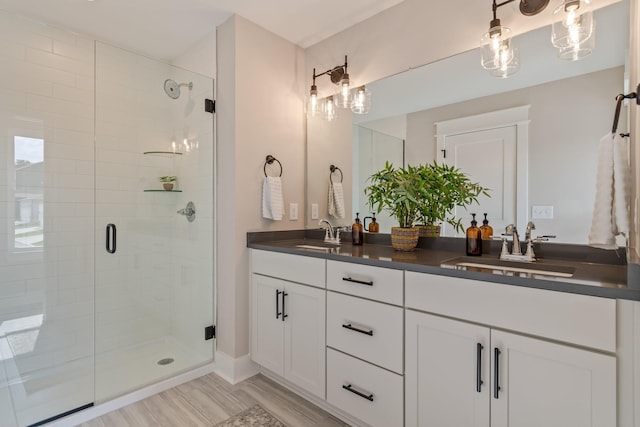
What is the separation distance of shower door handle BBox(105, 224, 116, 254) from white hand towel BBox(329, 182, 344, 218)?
1.52 metres

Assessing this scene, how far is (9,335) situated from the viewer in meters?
1.80

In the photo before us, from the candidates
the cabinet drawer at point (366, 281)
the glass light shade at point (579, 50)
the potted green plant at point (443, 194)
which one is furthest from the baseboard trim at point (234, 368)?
the glass light shade at point (579, 50)

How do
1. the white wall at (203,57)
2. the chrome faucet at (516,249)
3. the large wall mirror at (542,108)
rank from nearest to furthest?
the large wall mirror at (542,108)
the chrome faucet at (516,249)
the white wall at (203,57)

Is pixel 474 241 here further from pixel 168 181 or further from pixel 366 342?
pixel 168 181

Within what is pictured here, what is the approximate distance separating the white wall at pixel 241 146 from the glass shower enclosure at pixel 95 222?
17cm

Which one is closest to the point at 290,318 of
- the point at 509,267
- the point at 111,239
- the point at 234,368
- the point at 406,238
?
the point at 234,368

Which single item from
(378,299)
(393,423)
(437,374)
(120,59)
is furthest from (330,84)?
(393,423)

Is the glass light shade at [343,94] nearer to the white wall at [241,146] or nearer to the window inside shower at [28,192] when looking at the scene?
the white wall at [241,146]

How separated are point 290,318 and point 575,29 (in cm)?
199

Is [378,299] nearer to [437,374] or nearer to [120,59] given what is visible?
[437,374]

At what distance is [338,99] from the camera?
2350mm

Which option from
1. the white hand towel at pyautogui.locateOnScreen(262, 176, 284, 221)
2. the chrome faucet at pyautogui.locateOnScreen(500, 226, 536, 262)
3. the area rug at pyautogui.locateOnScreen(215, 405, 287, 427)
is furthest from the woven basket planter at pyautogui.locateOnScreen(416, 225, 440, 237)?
the area rug at pyautogui.locateOnScreen(215, 405, 287, 427)

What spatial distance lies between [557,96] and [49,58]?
2.95 m

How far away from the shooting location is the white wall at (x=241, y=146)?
7.00 feet
